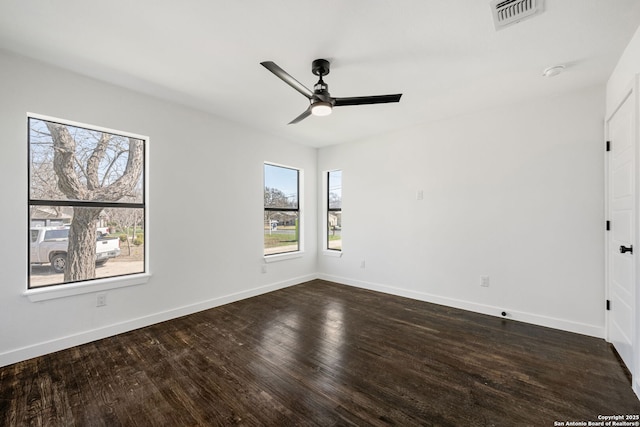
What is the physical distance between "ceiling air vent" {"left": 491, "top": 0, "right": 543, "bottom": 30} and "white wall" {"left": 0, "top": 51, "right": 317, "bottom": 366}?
3.28 metres

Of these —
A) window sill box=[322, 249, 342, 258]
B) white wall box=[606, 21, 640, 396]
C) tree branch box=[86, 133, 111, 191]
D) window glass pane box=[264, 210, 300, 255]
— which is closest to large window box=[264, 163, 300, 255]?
window glass pane box=[264, 210, 300, 255]

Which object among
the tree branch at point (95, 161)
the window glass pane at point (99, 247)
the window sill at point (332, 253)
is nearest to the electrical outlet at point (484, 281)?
the window sill at point (332, 253)

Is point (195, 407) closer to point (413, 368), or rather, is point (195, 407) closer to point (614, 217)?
point (413, 368)

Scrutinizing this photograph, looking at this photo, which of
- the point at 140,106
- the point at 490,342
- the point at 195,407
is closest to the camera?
the point at 195,407

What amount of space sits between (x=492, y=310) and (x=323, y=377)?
2500 mm

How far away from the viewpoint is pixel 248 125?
412 cm

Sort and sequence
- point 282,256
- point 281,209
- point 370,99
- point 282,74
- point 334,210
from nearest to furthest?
point 282,74, point 370,99, point 282,256, point 281,209, point 334,210

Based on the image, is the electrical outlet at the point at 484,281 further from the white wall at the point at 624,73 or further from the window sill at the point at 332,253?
the window sill at the point at 332,253

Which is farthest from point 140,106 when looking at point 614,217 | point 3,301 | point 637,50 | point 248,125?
point 614,217

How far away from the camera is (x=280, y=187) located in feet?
16.0

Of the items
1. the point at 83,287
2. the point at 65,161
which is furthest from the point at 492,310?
the point at 65,161

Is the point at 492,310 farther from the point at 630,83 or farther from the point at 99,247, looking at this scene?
the point at 99,247

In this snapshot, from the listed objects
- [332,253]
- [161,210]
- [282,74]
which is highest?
[282,74]

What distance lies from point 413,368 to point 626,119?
2681 mm
